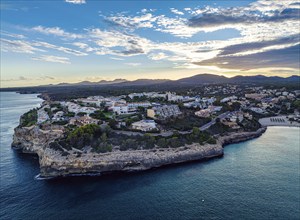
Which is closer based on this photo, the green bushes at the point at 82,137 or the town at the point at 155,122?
the green bushes at the point at 82,137

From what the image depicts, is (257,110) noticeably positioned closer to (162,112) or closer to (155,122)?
(162,112)

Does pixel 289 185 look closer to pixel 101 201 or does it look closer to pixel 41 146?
pixel 101 201

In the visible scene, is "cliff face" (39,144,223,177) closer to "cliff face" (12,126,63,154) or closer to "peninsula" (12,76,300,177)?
"peninsula" (12,76,300,177)

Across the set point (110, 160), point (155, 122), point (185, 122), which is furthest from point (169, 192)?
point (185, 122)

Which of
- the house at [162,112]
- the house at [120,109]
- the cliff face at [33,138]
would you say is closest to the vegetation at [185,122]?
the house at [162,112]

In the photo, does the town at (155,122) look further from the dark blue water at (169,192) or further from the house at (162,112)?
the dark blue water at (169,192)

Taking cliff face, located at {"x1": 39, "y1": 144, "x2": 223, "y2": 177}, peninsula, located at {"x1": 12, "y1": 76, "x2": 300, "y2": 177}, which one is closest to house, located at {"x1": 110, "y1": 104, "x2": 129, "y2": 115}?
peninsula, located at {"x1": 12, "y1": 76, "x2": 300, "y2": 177}
